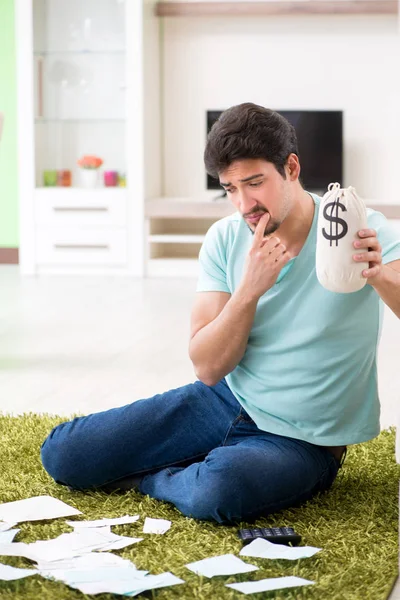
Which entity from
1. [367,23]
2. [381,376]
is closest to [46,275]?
[367,23]

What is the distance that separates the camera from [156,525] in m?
1.97

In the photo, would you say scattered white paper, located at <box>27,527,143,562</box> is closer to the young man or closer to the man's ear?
the young man

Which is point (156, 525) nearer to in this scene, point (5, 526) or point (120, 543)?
point (120, 543)

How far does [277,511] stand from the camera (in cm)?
203

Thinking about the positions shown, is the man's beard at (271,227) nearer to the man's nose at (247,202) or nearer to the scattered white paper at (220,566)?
the man's nose at (247,202)

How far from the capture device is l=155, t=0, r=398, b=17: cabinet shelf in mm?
6434

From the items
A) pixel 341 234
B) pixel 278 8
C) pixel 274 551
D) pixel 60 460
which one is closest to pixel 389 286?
pixel 341 234

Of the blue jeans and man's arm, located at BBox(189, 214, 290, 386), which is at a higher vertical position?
man's arm, located at BBox(189, 214, 290, 386)

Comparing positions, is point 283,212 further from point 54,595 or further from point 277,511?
point 54,595

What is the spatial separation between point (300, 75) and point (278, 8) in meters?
0.49

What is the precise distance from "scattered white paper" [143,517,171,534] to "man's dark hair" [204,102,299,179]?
0.71 m

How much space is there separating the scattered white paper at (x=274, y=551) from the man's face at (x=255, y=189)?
23.3 inches

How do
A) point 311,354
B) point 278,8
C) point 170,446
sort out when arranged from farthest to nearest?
1. point 278,8
2. point 170,446
3. point 311,354

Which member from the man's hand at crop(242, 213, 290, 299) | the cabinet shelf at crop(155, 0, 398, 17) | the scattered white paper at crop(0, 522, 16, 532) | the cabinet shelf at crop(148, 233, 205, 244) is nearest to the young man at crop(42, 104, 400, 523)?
the man's hand at crop(242, 213, 290, 299)
